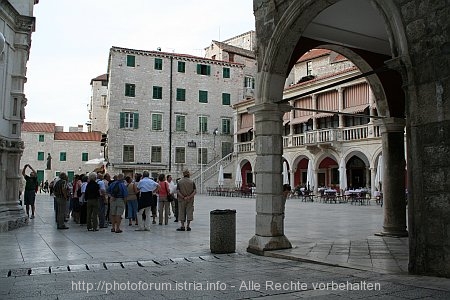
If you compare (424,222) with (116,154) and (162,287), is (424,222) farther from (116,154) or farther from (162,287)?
(116,154)

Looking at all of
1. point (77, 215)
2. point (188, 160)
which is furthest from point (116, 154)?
point (77, 215)

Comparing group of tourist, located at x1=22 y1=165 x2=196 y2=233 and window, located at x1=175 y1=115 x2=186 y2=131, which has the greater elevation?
window, located at x1=175 y1=115 x2=186 y2=131

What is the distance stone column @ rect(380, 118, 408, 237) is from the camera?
10890 mm

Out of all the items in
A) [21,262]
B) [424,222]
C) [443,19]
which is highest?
[443,19]

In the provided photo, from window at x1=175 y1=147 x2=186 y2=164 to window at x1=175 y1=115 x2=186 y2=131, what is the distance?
2127 millimetres

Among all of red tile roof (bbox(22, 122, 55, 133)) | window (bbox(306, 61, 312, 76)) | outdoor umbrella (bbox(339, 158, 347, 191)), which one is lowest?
outdoor umbrella (bbox(339, 158, 347, 191))

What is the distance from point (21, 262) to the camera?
7.54 metres

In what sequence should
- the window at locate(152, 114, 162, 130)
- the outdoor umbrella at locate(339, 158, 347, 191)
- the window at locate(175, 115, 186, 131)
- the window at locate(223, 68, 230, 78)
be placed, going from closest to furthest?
the outdoor umbrella at locate(339, 158, 347, 191), the window at locate(152, 114, 162, 130), the window at locate(175, 115, 186, 131), the window at locate(223, 68, 230, 78)

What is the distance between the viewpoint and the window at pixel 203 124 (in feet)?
151

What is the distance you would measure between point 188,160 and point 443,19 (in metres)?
40.1

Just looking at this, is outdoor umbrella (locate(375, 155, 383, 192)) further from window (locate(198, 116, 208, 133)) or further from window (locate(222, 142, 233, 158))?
window (locate(198, 116, 208, 133))

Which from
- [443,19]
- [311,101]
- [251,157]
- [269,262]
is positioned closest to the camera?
[443,19]

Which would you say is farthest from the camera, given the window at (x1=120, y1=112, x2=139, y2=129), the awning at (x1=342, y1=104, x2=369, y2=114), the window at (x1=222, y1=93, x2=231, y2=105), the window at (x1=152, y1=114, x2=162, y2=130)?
the window at (x1=222, y1=93, x2=231, y2=105)

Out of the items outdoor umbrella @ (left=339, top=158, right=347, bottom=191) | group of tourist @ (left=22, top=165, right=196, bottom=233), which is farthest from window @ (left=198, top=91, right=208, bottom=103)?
group of tourist @ (left=22, top=165, right=196, bottom=233)
